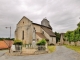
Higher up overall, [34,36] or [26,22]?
[26,22]

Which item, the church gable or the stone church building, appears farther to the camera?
the church gable

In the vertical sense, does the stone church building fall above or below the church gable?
below

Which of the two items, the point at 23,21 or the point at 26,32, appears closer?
the point at 26,32

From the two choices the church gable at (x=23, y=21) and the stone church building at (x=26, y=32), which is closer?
the stone church building at (x=26, y=32)

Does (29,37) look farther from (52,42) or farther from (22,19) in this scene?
(52,42)

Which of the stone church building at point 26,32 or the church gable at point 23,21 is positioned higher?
the church gable at point 23,21

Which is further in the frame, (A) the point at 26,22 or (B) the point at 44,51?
(A) the point at 26,22

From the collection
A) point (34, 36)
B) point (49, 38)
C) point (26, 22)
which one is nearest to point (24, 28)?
point (26, 22)

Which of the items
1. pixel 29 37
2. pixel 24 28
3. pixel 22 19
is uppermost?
pixel 22 19

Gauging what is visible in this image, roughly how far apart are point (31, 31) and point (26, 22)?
A: 4322 millimetres

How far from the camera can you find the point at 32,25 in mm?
45469

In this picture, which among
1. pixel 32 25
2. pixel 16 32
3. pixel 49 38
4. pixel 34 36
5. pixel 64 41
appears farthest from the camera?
pixel 64 41

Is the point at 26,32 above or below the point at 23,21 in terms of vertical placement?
below

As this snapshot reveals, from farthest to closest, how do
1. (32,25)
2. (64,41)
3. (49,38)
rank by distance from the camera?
(64,41) → (49,38) → (32,25)
